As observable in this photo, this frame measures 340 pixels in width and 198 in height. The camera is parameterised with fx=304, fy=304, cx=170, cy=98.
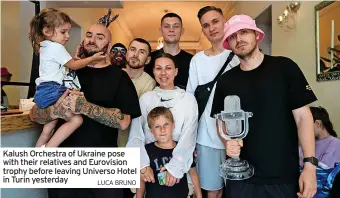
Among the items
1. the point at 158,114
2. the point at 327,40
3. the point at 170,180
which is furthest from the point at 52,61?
the point at 327,40

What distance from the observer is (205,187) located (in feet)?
5.55

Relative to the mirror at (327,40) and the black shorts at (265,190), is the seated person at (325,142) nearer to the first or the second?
the mirror at (327,40)

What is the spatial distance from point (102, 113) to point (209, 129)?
2.00 ft

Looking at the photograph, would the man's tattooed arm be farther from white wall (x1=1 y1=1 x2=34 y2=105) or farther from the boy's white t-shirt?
white wall (x1=1 y1=1 x2=34 y2=105)

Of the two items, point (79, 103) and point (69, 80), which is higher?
point (69, 80)

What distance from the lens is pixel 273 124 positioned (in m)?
1.27

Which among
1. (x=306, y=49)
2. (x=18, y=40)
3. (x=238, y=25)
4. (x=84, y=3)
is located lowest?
(x=238, y=25)

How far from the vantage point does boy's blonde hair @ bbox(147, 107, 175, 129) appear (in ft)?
4.86

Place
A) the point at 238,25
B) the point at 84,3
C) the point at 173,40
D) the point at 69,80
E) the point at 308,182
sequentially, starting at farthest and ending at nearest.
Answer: the point at 84,3 < the point at 173,40 < the point at 69,80 < the point at 238,25 < the point at 308,182

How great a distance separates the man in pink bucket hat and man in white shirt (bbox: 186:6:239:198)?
13.4 inches

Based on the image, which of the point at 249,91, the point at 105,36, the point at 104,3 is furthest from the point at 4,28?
the point at 249,91

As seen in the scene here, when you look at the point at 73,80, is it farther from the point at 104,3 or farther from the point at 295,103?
the point at 104,3

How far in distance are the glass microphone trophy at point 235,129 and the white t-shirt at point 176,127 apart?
26 cm

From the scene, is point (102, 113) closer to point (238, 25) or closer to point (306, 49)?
point (238, 25)
